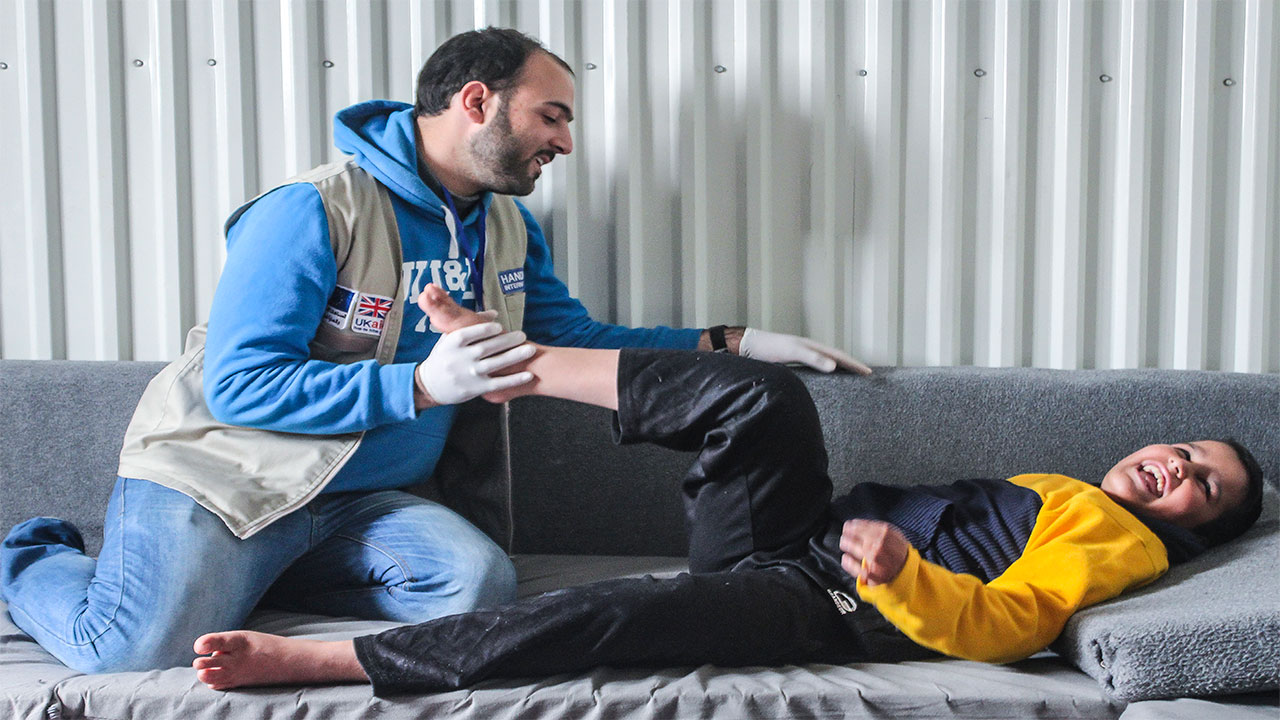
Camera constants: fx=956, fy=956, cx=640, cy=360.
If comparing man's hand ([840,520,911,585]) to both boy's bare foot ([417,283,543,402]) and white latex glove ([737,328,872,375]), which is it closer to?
boy's bare foot ([417,283,543,402])

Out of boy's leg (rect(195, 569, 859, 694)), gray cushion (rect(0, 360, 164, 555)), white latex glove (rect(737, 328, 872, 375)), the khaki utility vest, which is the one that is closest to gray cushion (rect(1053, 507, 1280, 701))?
boy's leg (rect(195, 569, 859, 694))

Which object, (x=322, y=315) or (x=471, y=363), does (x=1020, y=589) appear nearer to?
(x=471, y=363)

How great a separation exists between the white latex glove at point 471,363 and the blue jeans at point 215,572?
0.82 ft

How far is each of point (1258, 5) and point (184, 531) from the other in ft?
7.14

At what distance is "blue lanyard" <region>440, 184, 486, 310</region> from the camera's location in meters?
1.68

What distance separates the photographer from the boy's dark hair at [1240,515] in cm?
155

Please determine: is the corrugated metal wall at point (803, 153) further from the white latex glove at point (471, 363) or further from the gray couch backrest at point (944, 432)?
the white latex glove at point (471, 363)

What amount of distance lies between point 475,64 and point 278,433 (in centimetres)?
70

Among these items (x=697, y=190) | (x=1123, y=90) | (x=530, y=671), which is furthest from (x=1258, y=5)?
(x=530, y=671)

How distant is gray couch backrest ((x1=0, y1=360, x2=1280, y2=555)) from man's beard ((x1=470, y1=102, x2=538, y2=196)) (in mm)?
451

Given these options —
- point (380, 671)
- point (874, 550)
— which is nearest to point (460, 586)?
point (380, 671)

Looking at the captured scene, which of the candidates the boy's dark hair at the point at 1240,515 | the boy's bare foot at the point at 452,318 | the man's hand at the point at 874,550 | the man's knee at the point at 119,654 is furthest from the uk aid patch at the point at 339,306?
the boy's dark hair at the point at 1240,515

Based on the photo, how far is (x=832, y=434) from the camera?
1.80 meters

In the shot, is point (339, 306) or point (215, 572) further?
point (339, 306)
